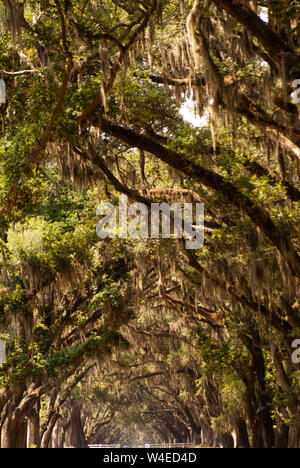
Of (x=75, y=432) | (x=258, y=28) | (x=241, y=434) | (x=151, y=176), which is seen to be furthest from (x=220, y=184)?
(x=75, y=432)

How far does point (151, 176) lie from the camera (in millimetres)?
15391

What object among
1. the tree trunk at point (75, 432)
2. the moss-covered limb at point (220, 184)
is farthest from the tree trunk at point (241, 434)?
the tree trunk at point (75, 432)

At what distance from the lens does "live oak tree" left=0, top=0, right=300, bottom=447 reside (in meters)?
8.95

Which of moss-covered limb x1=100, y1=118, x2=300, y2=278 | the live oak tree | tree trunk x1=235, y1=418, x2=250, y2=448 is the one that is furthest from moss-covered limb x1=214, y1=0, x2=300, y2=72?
tree trunk x1=235, y1=418, x2=250, y2=448

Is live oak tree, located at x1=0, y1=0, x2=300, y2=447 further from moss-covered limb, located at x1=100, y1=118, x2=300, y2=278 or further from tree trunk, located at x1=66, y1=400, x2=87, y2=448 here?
tree trunk, located at x1=66, y1=400, x2=87, y2=448

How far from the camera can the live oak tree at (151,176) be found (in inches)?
352

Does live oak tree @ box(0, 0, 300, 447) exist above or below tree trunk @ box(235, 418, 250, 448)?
above

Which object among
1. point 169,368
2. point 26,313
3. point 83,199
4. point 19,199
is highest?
point 83,199

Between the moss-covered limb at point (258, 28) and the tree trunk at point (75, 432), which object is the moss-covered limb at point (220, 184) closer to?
the moss-covered limb at point (258, 28)
